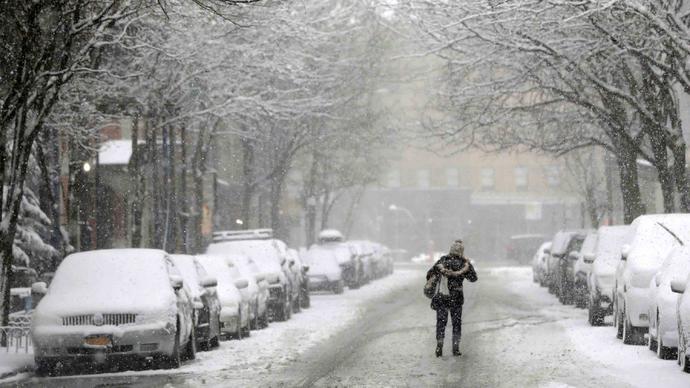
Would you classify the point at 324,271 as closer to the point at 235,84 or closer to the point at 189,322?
the point at 235,84

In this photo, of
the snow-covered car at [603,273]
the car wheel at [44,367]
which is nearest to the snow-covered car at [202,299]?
the car wheel at [44,367]

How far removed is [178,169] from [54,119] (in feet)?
95.1

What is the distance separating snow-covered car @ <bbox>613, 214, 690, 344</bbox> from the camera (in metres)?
20.0

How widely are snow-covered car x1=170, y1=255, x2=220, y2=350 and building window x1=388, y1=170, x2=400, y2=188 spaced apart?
309 feet

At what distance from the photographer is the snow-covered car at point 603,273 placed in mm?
24688

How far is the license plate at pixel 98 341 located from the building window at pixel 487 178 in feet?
327

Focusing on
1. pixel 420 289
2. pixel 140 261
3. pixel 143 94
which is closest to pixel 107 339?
pixel 140 261

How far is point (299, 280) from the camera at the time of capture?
33.0m

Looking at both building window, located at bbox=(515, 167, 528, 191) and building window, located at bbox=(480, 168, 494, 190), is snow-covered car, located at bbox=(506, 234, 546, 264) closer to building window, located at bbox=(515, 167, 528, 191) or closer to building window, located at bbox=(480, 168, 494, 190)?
building window, located at bbox=(515, 167, 528, 191)

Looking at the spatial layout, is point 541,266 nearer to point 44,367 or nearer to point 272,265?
point 272,265

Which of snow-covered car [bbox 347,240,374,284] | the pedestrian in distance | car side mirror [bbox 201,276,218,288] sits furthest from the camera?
snow-covered car [bbox 347,240,374,284]

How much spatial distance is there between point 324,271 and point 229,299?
2079 centimetres

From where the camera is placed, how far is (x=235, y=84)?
109 ft

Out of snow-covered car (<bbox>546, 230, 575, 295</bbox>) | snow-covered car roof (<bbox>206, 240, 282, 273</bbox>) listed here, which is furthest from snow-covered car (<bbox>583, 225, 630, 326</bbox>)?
snow-covered car (<bbox>546, 230, 575, 295</bbox>)
